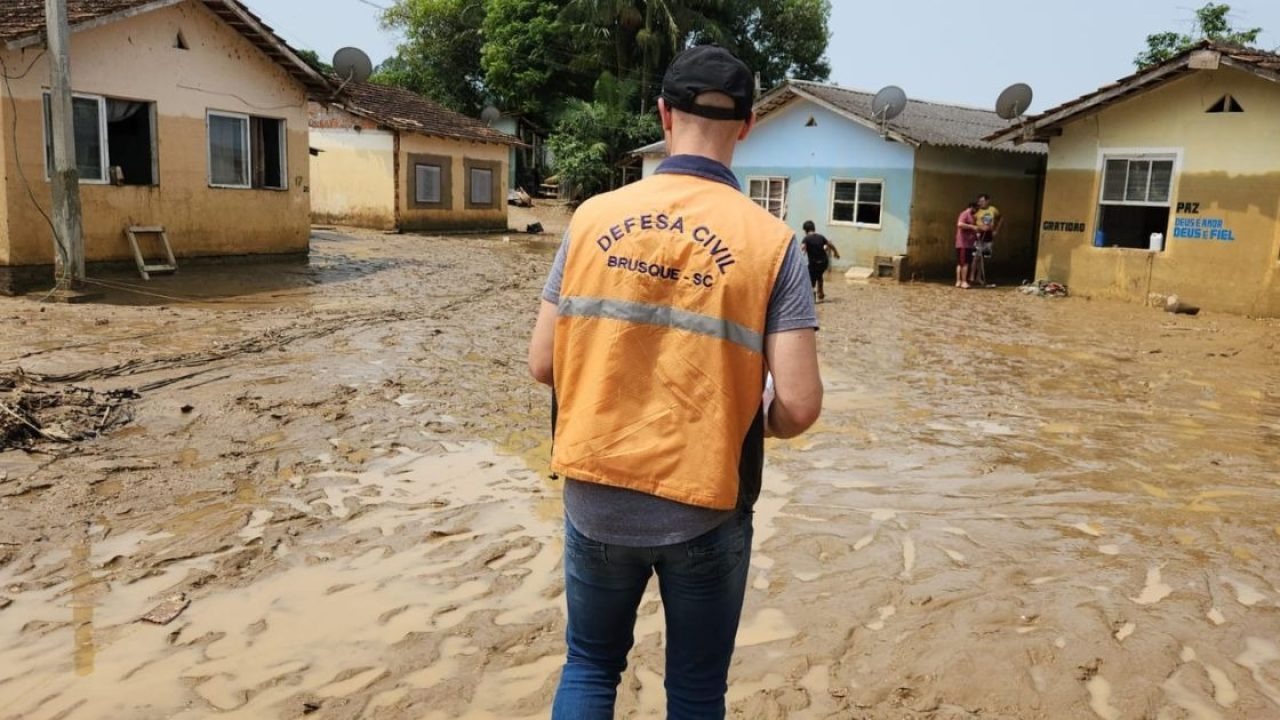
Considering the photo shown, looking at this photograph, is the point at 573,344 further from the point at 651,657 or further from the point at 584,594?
the point at 651,657

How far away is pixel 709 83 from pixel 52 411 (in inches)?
219

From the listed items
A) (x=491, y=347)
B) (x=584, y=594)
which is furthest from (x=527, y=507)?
(x=491, y=347)

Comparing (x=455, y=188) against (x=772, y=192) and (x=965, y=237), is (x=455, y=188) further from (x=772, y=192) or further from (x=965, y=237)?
(x=965, y=237)

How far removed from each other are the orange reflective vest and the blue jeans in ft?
0.47

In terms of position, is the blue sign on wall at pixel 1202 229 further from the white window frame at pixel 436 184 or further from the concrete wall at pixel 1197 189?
the white window frame at pixel 436 184

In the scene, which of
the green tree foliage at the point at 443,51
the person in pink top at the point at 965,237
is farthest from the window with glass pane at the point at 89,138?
the green tree foliage at the point at 443,51

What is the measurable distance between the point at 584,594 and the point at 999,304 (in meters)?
15.0

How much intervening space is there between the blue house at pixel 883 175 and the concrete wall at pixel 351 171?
8931 mm

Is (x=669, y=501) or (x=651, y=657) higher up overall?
(x=669, y=501)

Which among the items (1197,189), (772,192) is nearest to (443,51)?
(772,192)

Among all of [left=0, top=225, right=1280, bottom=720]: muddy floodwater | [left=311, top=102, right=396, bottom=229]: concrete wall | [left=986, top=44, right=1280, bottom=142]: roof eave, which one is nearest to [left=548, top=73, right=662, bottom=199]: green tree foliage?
[left=311, top=102, right=396, bottom=229]: concrete wall

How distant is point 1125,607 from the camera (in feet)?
13.6

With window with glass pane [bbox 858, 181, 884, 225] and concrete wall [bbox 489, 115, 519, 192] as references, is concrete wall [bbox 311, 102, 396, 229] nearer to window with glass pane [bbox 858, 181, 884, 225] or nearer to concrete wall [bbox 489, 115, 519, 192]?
window with glass pane [bbox 858, 181, 884, 225]

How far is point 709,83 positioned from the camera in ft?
6.75
